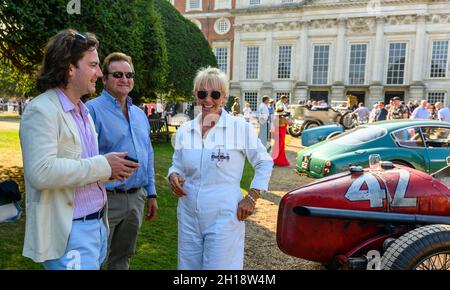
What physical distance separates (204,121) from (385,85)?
125 ft

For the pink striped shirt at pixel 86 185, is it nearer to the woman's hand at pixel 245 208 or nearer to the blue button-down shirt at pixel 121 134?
the blue button-down shirt at pixel 121 134

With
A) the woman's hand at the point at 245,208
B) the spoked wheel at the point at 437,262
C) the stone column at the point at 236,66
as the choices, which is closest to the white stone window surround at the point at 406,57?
the stone column at the point at 236,66

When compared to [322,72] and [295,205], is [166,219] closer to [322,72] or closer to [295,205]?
[295,205]

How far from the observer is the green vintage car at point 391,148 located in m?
7.78

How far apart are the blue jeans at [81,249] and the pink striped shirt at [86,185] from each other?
0.07m

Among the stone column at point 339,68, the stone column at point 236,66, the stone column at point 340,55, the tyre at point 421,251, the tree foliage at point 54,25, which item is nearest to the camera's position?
the tyre at point 421,251

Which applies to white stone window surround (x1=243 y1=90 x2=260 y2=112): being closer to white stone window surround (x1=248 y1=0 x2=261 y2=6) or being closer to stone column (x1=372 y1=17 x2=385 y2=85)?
white stone window surround (x1=248 y1=0 x2=261 y2=6)

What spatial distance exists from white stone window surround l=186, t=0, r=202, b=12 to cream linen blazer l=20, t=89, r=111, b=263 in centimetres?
4613

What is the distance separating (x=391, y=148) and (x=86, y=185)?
7162 millimetres

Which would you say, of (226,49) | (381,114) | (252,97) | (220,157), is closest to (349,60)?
(252,97)

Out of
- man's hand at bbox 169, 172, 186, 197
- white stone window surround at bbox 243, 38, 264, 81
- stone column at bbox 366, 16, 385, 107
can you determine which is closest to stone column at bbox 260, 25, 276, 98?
white stone window surround at bbox 243, 38, 264, 81

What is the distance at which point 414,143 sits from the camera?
26.6 ft

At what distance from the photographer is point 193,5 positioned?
151 feet
